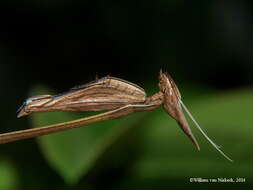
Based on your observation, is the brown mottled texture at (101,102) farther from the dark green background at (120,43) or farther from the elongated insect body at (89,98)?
the dark green background at (120,43)

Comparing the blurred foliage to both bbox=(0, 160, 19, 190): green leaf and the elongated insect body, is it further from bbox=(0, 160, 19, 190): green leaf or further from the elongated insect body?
the elongated insect body

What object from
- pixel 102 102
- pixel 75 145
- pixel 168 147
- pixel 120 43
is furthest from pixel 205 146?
pixel 120 43

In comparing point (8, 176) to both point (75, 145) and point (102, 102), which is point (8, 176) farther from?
point (102, 102)

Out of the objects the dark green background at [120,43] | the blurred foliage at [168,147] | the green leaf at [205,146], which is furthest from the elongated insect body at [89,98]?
the dark green background at [120,43]

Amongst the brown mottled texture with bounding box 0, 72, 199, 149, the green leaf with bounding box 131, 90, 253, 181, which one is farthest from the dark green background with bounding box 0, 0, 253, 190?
the brown mottled texture with bounding box 0, 72, 199, 149

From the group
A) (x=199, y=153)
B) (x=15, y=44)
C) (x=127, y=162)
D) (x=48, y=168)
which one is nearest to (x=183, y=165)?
Result: (x=199, y=153)
